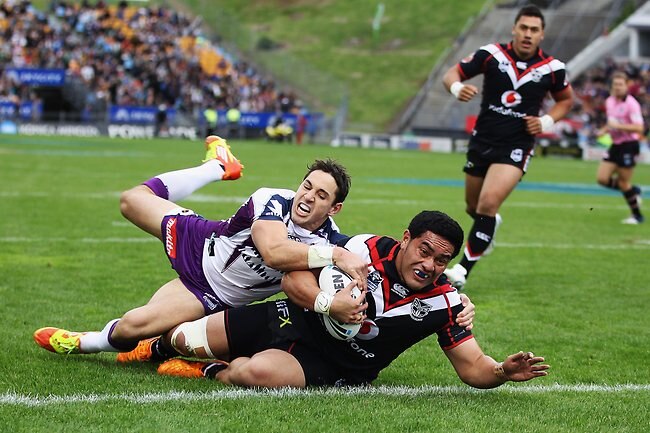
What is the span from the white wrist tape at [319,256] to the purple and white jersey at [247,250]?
1.41ft

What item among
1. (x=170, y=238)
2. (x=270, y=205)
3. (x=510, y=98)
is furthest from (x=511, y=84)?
(x=270, y=205)

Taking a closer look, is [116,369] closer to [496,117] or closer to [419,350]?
[419,350]

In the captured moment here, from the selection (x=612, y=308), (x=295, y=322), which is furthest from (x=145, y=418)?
(x=612, y=308)

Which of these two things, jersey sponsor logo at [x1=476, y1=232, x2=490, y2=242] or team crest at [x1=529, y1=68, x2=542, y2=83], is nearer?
jersey sponsor logo at [x1=476, y1=232, x2=490, y2=242]

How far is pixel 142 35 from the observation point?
53562mm

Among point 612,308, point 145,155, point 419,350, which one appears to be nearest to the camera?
point 419,350

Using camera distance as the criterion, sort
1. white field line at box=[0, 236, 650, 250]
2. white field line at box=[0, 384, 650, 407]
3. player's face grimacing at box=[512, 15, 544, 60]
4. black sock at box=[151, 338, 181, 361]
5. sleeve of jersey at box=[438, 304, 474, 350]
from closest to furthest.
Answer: white field line at box=[0, 384, 650, 407], sleeve of jersey at box=[438, 304, 474, 350], black sock at box=[151, 338, 181, 361], player's face grimacing at box=[512, 15, 544, 60], white field line at box=[0, 236, 650, 250]

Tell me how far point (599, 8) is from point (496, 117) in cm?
4946

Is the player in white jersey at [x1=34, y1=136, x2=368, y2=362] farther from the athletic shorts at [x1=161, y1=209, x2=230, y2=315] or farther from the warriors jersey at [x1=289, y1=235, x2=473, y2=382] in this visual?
the warriors jersey at [x1=289, y1=235, x2=473, y2=382]

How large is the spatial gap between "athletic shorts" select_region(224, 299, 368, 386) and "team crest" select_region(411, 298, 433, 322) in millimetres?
546

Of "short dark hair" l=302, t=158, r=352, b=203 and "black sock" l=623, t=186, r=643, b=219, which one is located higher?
"short dark hair" l=302, t=158, r=352, b=203

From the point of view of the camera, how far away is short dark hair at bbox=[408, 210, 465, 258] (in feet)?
17.6

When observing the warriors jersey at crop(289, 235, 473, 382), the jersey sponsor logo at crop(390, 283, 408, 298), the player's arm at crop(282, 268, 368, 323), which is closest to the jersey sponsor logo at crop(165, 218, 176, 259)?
the warriors jersey at crop(289, 235, 473, 382)

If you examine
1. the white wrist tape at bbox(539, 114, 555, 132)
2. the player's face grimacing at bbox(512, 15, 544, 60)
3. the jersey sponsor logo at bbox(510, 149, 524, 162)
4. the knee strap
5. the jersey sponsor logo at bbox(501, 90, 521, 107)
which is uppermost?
the player's face grimacing at bbox(512, 15, 544, 60)
